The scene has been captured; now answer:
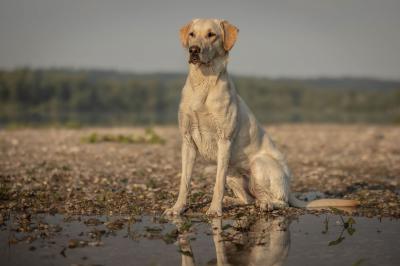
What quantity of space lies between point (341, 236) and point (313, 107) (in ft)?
257

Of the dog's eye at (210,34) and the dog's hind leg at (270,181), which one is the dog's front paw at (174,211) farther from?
the dog's eye at (210,34)

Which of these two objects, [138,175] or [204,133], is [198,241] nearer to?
[204,133]

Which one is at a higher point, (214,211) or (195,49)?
(195,49)

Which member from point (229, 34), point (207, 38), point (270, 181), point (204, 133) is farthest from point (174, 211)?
point (229, 34)

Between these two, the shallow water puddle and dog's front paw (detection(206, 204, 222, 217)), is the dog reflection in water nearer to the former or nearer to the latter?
the shallow water puddle

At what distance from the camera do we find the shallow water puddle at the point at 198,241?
5.37m

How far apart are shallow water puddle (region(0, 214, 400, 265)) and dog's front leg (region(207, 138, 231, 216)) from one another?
1.04 feet

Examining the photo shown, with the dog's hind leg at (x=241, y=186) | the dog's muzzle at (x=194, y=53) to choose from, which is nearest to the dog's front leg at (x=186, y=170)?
the dog's hind leg at (x=241, y=186)

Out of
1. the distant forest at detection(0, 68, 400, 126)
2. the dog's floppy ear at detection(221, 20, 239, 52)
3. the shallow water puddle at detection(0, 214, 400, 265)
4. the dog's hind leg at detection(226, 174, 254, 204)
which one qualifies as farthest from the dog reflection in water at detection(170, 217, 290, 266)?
the distant forest at detection(0, 68, 400, 126)

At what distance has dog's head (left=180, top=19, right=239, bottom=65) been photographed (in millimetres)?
7234

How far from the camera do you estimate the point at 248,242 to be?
6.08m

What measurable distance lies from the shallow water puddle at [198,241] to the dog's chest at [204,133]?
41.5 inches

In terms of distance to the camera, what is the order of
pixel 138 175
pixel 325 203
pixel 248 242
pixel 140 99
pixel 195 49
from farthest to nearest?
pixel 140 99
pixel 138 175
pixel 325 203
pixel 195 49
pixel 248 242

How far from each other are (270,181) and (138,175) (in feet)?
14.6
